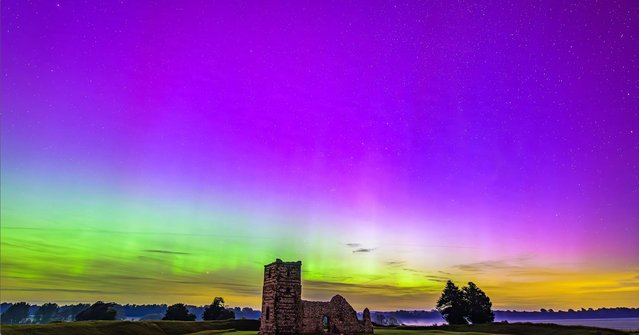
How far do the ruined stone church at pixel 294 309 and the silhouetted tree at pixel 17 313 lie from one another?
134728 millimetres

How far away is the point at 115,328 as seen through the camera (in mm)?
44438

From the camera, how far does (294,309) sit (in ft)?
134

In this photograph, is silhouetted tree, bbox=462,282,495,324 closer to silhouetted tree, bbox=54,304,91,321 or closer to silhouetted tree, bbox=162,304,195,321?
silhouetted tree, bbox=162,304,195,321

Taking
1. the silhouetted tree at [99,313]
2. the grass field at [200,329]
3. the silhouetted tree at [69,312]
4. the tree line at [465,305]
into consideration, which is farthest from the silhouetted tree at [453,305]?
the silhouetted tree at [69,312]

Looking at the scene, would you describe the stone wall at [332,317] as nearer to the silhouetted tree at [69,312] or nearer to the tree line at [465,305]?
the tree line at [465,305]

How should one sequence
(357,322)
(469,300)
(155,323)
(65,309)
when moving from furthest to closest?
(65,309) < (469,300) < (155,323) < (357,322)

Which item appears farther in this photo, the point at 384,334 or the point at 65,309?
the point at 65,309

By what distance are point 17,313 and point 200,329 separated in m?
119

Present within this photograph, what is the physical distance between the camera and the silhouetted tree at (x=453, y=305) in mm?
71688

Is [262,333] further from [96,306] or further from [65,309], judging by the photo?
[65,309]

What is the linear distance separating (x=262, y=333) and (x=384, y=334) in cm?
1232

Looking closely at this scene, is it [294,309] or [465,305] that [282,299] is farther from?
[465,305]

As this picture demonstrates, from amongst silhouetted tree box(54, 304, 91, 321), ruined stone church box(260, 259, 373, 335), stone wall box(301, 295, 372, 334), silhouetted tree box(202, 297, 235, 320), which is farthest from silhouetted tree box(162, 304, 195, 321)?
silhouetted tree box(54, 304, 91, 321)

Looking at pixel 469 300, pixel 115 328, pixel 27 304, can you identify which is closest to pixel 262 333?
pixel 115 328
